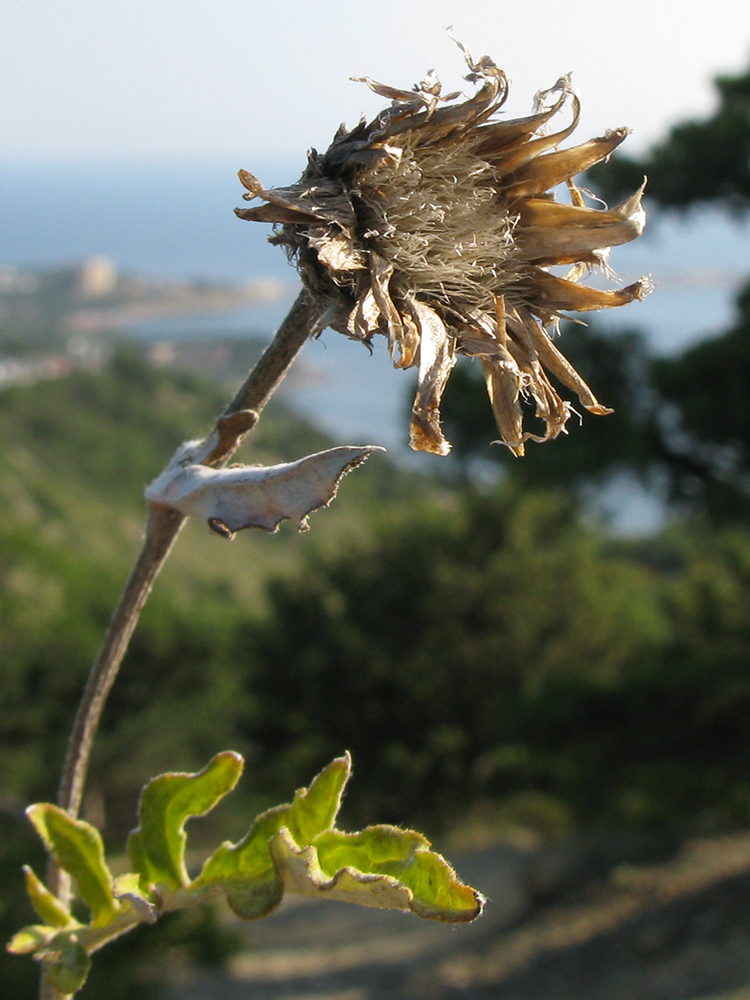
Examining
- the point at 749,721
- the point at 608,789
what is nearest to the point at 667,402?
the point at 749,721

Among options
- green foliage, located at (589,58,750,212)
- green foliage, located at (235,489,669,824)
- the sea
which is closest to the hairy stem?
green foliage, located at (589,58,750,212)

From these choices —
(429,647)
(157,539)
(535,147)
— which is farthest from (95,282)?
(535,147)

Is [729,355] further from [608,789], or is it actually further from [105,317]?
[105,317]

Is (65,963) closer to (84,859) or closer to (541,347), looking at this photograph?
(84,859)

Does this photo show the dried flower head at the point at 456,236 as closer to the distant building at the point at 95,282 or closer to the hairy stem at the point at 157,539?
the hairy stem at the point at 157,539

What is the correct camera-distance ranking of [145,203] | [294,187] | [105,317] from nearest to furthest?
1. [294,187]
2. [105,317]
3. [145,203]

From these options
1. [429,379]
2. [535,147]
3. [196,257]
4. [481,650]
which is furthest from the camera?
[196,257]
